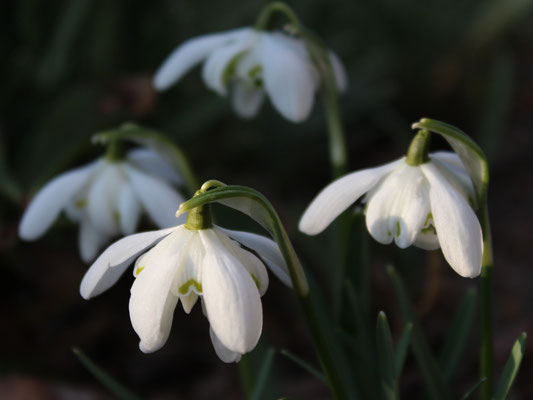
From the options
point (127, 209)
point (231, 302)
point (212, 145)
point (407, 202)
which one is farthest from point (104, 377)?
point (212, 145)

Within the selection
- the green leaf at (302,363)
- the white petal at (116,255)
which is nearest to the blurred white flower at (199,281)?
the white petal at (116,255)

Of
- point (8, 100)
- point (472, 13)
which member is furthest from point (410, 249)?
point (472, 13)

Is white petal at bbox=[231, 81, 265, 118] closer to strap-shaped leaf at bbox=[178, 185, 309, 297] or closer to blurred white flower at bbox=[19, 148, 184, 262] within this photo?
blurred white flower at bbox=[19, 148, 184, 262]

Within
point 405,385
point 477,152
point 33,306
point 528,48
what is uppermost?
point 477,152

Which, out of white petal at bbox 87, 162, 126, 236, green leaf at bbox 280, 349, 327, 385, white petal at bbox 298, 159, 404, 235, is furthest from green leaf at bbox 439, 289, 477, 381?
white petal at bbox 87, 162, 126, 236

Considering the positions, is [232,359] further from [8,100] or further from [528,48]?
[528,48]

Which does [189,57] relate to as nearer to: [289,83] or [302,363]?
[289,83]
